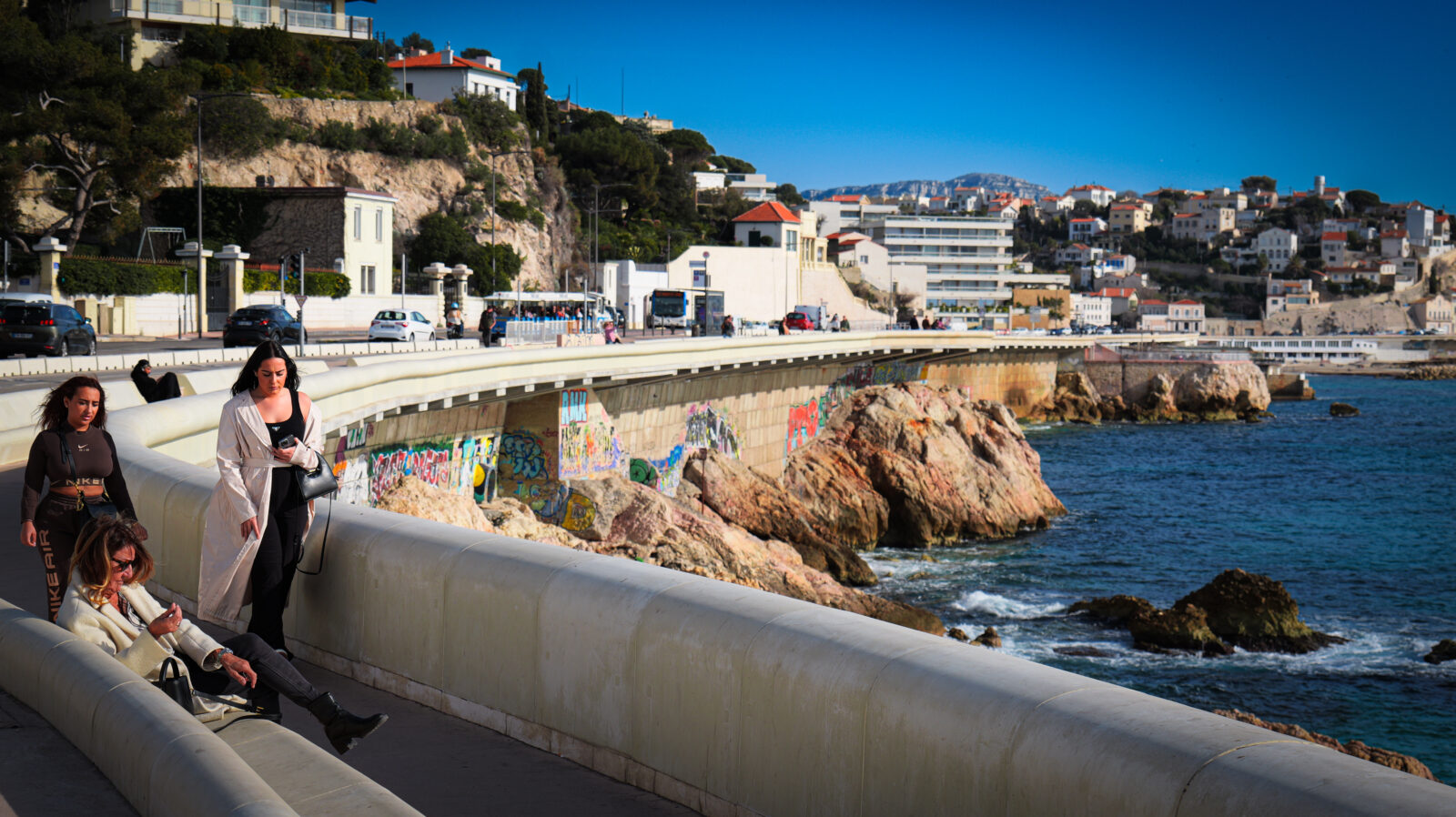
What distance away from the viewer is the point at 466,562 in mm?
6156

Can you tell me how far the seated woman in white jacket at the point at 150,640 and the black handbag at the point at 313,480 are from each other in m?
1.10

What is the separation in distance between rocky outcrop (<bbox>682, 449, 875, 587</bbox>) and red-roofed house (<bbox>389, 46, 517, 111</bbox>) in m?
74.1

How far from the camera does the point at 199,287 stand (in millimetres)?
42594

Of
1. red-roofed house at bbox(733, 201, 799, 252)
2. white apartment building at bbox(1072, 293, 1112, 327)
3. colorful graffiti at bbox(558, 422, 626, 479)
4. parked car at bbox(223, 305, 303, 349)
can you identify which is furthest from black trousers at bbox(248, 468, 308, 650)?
white apartment building at bbox(1072, 293, 1112, 327)

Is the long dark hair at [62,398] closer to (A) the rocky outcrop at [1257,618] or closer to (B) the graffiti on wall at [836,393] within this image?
(A) the rocky outcrop at [1257,618]

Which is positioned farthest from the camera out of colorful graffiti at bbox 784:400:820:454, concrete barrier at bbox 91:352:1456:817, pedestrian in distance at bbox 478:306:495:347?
colorful graffiti at bbox 784:400:820:454

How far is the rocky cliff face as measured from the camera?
70938mm

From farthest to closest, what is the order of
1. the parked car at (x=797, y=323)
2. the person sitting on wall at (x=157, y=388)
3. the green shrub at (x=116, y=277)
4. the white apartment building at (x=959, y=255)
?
the white apartment building at (x=959, y=255) → the parked car at (x=797, y=323) → the green shrub at (x=116, y=277) → the person sitting on wall at (x=157, y=388)

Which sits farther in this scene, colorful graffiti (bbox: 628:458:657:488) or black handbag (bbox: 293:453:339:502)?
colorful graffiti (bbox: 628:458:657:488)

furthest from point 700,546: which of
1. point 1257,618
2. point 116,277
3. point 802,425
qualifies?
point 116,277

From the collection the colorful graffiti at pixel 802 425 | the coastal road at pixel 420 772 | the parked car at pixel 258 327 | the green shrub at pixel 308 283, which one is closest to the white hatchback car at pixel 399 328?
the parked car at pixel 258 327

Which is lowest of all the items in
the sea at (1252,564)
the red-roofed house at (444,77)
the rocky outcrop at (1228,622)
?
the sea at (1252,564)

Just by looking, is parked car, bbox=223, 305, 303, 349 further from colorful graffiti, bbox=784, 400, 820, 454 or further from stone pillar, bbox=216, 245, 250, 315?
colorful graffiti, bbox=784, 400, 820, 454

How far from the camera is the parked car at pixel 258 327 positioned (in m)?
34.5
